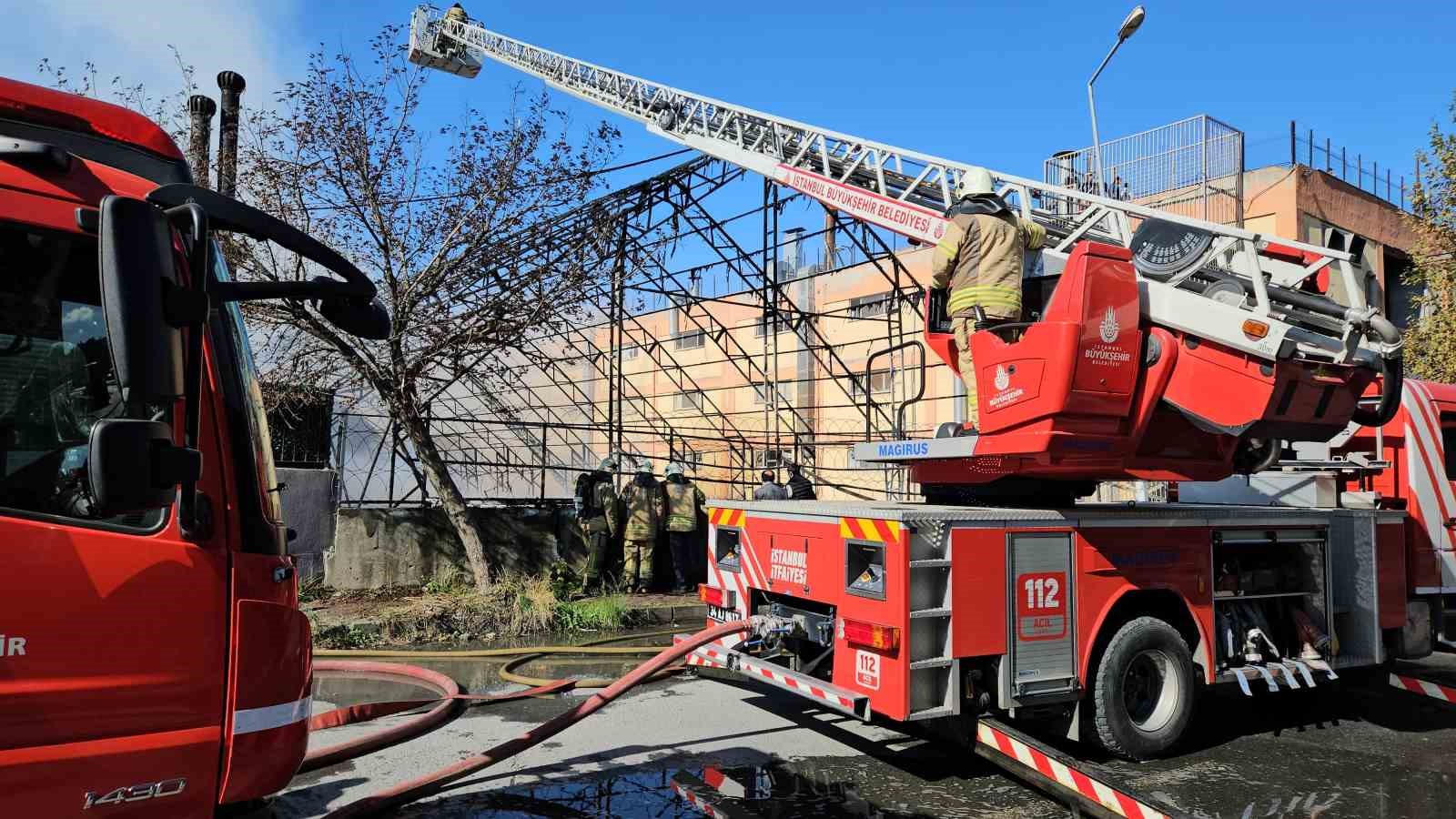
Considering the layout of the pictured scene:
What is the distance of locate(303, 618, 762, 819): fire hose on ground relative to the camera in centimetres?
445

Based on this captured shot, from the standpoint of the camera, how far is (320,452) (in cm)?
1387

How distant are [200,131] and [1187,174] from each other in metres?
19.2

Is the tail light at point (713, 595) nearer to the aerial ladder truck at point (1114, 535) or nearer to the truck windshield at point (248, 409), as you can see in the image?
the aerial ladder truck at point (1114, 535)

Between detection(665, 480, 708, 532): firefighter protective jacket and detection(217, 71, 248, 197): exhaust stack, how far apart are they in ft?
21.0

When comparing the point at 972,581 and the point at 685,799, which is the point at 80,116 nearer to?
the point at 685,799

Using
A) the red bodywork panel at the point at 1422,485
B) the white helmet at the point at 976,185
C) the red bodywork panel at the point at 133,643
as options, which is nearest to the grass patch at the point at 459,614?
the white helmet at the point at 976,185

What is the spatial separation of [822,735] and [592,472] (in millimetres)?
7369

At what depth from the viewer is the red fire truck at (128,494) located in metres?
2.18

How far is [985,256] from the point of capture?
5.91 metres

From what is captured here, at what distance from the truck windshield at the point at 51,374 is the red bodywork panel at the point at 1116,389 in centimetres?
438

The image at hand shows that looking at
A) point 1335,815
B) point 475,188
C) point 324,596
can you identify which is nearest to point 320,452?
point 324,596

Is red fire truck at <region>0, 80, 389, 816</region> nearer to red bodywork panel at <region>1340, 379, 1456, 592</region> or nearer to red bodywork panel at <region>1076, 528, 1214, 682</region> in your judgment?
red bodywork panel at <region>1076, 528, 1214, 682</region>

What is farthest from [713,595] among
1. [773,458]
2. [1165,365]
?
[773,458]

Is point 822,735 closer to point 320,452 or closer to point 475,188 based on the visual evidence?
point 475,188
